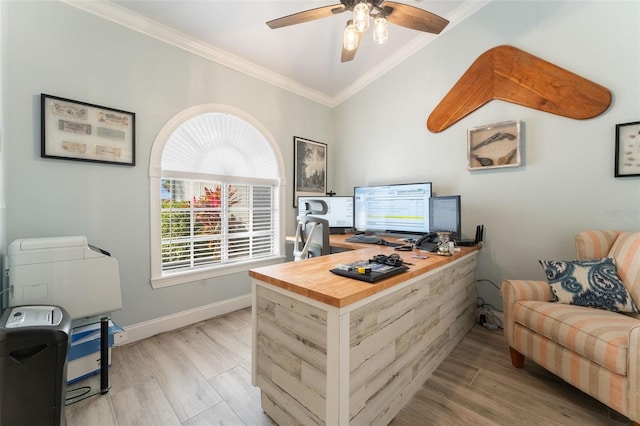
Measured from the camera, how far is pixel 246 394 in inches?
61.2

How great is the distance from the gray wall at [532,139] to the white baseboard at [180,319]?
245 centimetres

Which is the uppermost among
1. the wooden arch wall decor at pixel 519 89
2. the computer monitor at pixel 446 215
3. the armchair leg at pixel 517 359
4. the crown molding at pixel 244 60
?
the crown molding at pixel 244 60

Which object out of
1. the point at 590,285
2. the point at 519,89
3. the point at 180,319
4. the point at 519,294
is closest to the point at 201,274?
the point at 180,319

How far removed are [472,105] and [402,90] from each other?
2.95 ft

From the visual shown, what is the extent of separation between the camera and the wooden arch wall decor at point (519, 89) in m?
2.01

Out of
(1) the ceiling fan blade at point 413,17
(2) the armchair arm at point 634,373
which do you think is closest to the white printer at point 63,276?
(1) the ceiling fan blade at point 413,17

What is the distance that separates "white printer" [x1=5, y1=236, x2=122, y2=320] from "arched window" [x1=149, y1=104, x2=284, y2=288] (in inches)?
23.9

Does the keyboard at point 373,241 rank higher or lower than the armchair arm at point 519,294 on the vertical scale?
higher

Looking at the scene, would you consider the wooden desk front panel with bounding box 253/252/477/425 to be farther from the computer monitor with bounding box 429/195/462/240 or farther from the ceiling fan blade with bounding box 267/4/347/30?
the ceiling fan blade with bounding box 267/4/347/30

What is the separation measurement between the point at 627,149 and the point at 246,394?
3220 mm

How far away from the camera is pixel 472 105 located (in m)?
2.57

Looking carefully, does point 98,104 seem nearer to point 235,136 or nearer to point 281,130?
point 235,136

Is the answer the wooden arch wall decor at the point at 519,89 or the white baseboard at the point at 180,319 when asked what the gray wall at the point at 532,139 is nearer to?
the wooden arch wall decor at the point at 519,89

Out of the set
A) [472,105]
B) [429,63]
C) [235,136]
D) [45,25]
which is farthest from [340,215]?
[45,25]
